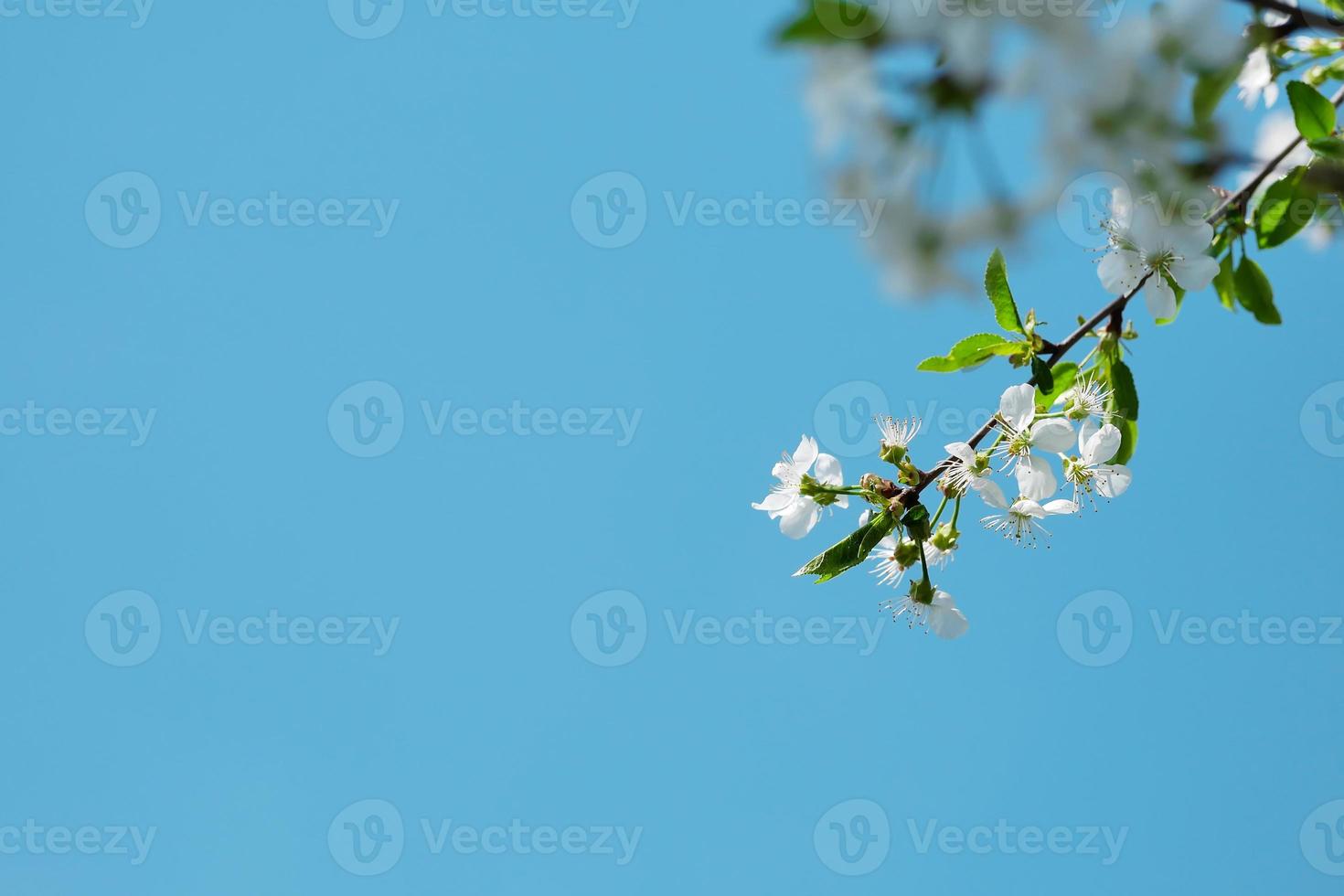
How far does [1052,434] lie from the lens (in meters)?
1.84

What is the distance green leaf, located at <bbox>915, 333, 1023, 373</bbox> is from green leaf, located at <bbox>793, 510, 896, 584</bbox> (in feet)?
0.91

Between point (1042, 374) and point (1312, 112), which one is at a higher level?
point (1312, 112)

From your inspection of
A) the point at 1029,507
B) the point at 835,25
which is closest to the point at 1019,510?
the point at 1029,507

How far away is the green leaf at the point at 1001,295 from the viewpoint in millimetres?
1869

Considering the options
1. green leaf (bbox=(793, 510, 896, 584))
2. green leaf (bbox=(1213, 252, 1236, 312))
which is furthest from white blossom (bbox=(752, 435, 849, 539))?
green leaf (bbox=(1213, 252, 1236, 312))

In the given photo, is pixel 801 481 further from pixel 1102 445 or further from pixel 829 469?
pixel 1102 445

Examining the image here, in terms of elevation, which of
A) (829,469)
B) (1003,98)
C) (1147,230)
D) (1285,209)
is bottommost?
(1003,98)

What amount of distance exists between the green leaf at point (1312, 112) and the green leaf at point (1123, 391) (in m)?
0.43

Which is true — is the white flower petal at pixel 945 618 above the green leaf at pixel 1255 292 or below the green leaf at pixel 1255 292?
below

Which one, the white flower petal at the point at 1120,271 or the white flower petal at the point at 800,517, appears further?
the white flower petal at the point at 800,517

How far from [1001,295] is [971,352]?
0.36 ft

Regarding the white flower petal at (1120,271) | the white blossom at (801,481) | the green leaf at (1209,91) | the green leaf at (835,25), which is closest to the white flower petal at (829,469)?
the white blossom at (801,481)
